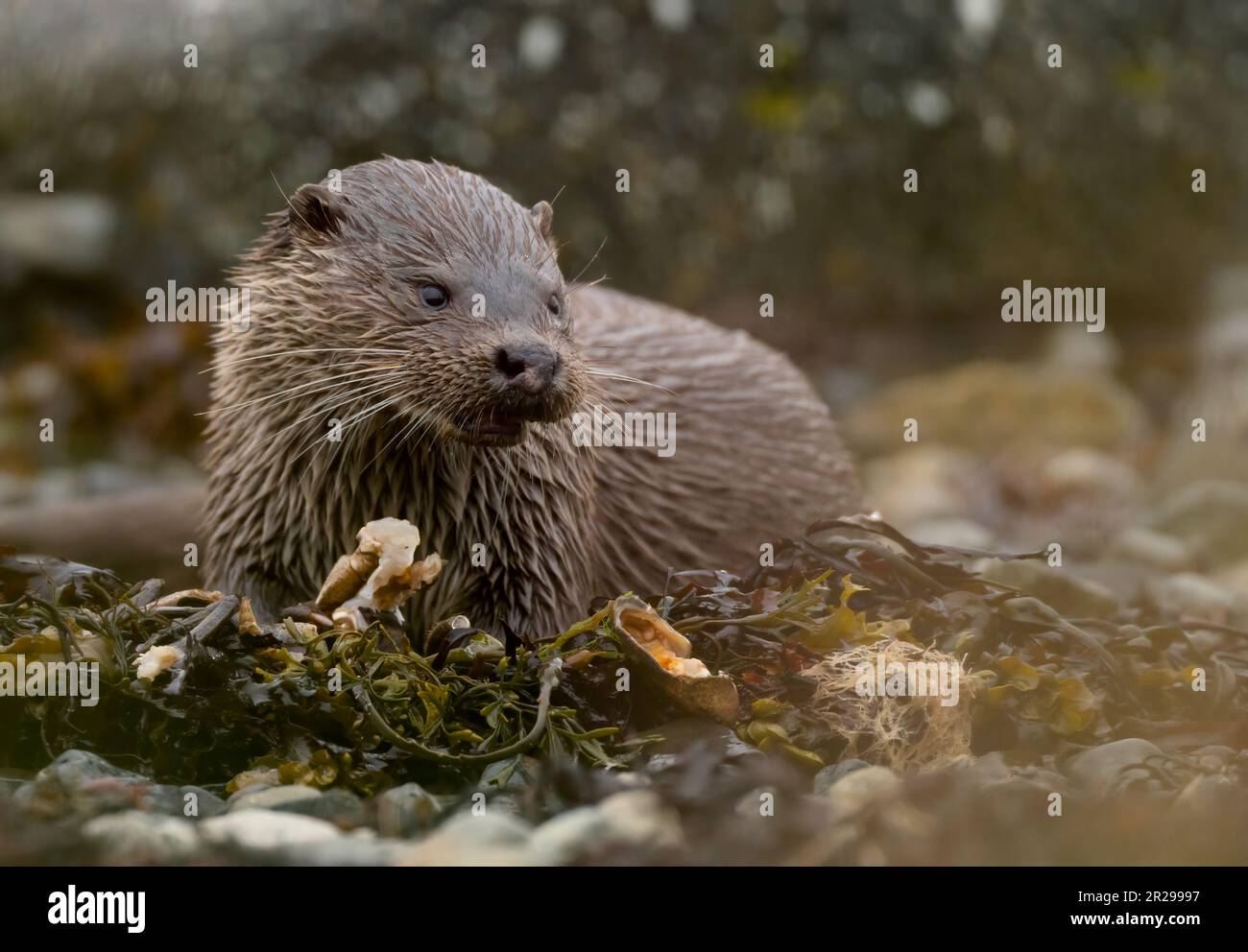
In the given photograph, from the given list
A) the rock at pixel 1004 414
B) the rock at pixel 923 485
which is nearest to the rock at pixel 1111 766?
the rock at pixel 923 485

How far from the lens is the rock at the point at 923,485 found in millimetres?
7258

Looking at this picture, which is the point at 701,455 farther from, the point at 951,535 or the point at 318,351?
the point at 951,535

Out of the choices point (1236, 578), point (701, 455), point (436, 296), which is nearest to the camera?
point (436, 296)

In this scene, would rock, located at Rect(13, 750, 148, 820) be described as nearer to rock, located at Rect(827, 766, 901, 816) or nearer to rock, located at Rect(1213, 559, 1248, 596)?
rock, located at Rect(827, 766, 901, 816)

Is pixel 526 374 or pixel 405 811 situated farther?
pixel 526 374

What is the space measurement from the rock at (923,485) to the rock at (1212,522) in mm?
1151

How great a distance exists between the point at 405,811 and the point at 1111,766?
133 cm

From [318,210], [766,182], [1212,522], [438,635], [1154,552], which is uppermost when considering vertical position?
Answer: [766,182]

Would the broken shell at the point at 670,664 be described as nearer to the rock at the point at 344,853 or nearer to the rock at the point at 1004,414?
the rock at the point at 344,853

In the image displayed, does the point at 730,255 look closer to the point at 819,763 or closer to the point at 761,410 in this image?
the point at 761,410

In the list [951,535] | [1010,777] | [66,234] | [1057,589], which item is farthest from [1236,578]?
[66,234]

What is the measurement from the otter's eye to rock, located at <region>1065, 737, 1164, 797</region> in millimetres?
1619

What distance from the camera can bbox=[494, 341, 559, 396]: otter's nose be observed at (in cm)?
314

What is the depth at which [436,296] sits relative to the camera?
3359 millimetres
